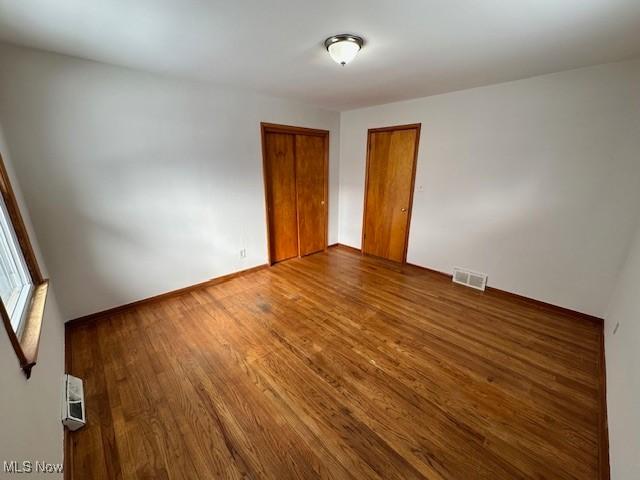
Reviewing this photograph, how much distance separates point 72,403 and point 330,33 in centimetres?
279

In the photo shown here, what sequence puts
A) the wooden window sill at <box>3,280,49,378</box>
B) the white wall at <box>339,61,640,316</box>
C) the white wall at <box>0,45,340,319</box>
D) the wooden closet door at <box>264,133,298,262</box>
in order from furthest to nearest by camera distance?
the wooden closet door at <box>264,133,298,262</box>, the white wall at <box>339,61,640,316</box>, the white wall at <box>0,45,340,319</box>, the wooden window sill at <box>3,280,49,378</box>

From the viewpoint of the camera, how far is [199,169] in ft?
9.16

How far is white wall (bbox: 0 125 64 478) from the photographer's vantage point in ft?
2.82

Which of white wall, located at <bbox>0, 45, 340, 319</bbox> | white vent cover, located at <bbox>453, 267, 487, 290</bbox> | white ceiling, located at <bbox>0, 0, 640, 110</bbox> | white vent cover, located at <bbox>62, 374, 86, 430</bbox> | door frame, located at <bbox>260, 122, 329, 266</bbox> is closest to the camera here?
white ceiling, located at <bbox>0, 0, 640, 110</bbox>

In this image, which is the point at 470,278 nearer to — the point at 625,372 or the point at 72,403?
the point at 625,372

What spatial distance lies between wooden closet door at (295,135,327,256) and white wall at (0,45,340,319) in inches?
23.0

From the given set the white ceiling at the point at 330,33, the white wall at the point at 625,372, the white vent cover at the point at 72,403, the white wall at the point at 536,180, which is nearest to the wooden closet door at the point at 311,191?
the white wall at the point at 536,180

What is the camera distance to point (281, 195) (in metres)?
3.68

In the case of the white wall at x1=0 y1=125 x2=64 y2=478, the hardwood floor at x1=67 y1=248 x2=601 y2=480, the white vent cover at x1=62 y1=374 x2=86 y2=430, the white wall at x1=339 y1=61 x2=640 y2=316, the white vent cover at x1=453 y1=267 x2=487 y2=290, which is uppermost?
the white wall at x1=339 y1=61 x2=640 y2=316

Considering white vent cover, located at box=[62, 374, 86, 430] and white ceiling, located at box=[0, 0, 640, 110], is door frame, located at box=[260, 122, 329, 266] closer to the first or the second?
white ceiling, located at box=[0, 0, 640, 110]

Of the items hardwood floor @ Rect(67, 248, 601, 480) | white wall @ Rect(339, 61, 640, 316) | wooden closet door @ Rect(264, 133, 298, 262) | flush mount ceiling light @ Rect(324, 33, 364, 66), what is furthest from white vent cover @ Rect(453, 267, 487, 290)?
flush mount ceiling light @ Rect(324, 33, 364, 66)

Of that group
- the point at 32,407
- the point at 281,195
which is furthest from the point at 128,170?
the point at 32,407

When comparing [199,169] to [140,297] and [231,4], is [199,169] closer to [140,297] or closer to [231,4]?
[140,297]

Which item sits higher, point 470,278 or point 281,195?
point 281,195
